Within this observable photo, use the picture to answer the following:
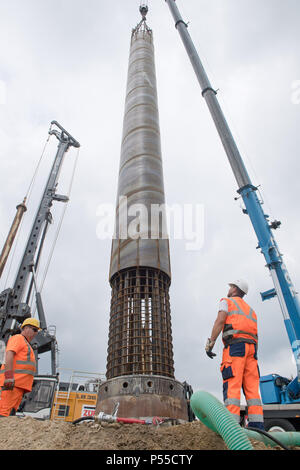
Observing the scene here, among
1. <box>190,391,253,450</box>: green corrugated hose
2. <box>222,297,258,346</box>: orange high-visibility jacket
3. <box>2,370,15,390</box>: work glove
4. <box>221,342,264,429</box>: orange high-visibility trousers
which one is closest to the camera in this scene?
<box>190,391,253,450</box>: green corrugated hose

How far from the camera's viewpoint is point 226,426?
2.08 meters

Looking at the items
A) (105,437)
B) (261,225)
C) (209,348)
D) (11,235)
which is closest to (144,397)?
(209,348)

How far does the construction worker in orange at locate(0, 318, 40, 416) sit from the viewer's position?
4.08 m

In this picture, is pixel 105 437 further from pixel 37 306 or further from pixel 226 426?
pixel 37 306

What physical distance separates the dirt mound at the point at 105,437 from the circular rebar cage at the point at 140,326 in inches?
137

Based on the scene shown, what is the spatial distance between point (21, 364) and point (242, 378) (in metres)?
2.91

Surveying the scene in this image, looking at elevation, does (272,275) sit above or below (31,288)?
below

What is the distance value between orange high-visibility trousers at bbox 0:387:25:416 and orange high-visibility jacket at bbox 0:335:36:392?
100mm

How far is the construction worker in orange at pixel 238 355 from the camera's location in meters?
3.38

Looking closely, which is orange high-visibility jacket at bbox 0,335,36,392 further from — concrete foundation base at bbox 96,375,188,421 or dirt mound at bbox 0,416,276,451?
concrete foundation base at bbox 96,375,188,421

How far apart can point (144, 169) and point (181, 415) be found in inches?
233

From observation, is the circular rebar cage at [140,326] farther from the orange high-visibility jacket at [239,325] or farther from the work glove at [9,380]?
the orange high-visibility jacket at [239,325]

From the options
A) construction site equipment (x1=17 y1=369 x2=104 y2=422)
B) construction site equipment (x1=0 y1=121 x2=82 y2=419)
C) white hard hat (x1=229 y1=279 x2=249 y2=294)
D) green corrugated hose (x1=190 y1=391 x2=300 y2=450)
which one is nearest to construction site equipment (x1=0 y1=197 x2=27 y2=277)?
construction site equipment (x1=0 y1=121 x2=82 y2=419)
